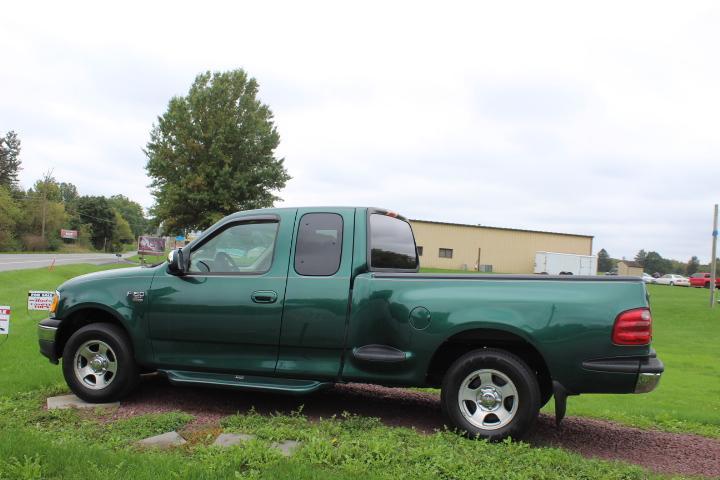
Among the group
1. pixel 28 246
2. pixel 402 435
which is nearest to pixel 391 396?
pixel 402 435

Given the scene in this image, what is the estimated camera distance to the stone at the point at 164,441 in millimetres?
4172

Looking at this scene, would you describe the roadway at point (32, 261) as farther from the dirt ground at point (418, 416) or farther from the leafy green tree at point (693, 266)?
the leafy green tree at point (693, 266)

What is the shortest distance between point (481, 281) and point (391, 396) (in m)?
2.19

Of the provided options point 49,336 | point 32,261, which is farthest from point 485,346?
point 32,261

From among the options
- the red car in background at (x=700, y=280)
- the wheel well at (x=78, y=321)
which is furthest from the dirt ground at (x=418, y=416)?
the red car in background at (x=700, y=280)

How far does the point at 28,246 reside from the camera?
A: 72.1 meters

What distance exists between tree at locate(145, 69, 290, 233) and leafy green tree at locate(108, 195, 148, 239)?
5722 inches

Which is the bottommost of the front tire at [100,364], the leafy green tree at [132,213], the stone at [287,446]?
the stone at [287,446]

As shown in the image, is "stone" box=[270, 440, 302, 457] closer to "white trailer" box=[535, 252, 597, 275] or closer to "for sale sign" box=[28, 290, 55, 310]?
"for sale sign" box=[28, 290, 55, 310]

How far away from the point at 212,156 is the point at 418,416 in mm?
30135

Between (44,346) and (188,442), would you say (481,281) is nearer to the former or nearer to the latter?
(188,442)

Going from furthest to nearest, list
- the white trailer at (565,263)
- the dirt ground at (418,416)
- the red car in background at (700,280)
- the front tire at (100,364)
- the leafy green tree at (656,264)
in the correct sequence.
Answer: the leafy green tree at (656,264), the red car in background at (700,280), the white trailer at (565,263), the front tire at (100,364), the dirt ground at (418,416)

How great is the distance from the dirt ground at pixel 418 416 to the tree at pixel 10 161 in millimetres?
85889

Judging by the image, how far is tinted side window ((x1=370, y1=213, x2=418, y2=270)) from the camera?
17.4ft
